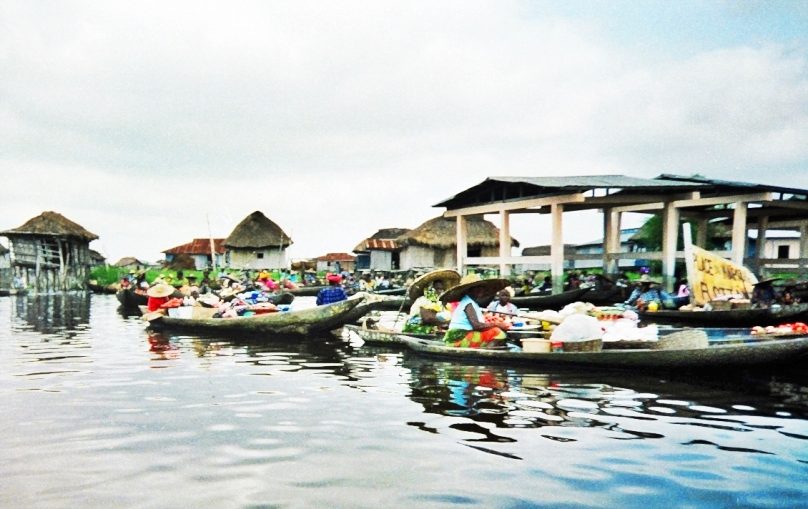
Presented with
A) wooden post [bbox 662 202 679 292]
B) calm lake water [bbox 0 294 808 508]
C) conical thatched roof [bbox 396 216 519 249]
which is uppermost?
conical thatched roof [bbox 396 216 519 249]

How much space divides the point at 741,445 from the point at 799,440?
0.51 meters

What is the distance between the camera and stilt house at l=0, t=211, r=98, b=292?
109 ft

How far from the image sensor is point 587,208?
21.2 meters

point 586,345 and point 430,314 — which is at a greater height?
point 430,314

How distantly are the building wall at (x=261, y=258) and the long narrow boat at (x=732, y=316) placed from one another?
2953 centimetres

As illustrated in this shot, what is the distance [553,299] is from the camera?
725 inches

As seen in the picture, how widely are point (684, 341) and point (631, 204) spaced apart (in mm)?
13696

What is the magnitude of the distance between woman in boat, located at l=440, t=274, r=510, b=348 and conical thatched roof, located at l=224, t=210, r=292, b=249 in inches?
1267

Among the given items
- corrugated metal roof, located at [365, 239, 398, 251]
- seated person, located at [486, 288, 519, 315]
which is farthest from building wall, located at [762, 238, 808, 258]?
seated person, located at [486, 288, 519, 315]

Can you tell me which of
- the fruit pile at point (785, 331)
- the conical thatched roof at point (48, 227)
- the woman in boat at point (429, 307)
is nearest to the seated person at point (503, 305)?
the woman in boat at point (429, 307)

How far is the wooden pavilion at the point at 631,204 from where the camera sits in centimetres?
1719

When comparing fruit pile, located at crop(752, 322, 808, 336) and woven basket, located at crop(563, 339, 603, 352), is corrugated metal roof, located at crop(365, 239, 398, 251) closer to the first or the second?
fruit pile, located at crop(752, 322, 808, 336)

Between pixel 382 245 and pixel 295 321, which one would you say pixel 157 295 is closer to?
pixel 295 321

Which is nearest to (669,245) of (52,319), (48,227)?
(52,319)
